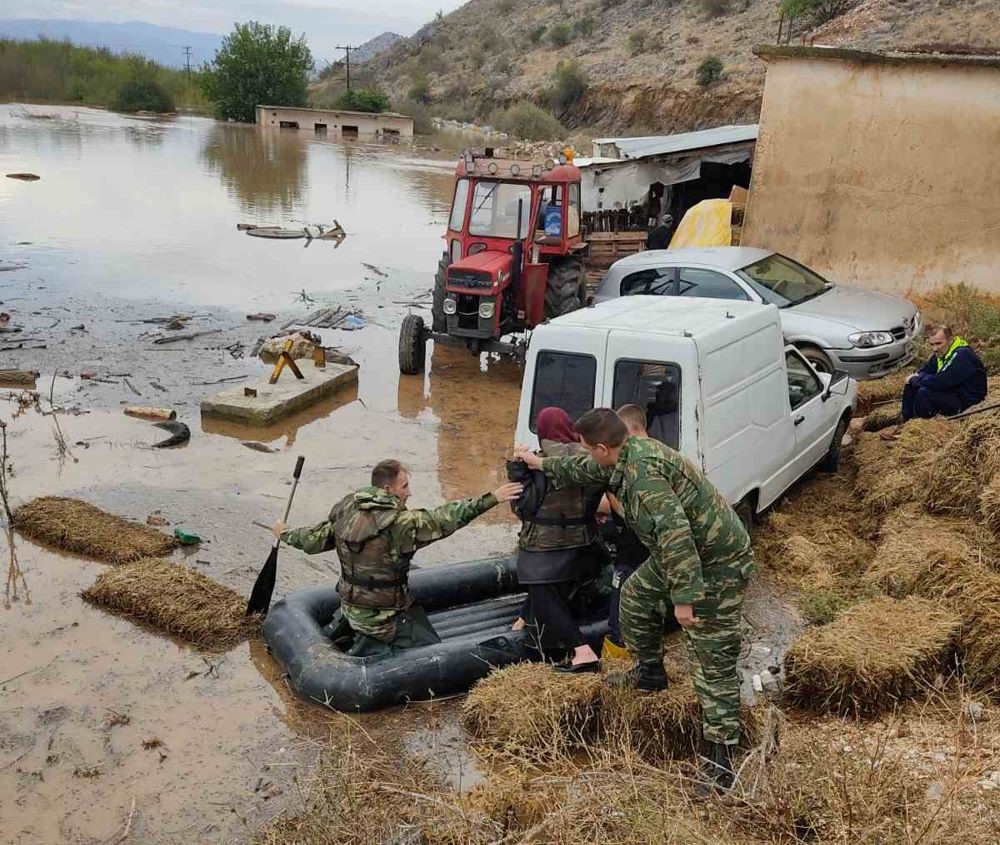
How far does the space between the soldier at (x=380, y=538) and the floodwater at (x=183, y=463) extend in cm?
55

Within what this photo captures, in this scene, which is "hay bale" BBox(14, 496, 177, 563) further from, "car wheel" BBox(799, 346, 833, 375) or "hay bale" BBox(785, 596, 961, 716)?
"car wheel" BBox(799, 346, 833, 375)

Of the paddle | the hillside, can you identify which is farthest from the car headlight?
the hillside

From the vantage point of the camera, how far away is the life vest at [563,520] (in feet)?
17.6

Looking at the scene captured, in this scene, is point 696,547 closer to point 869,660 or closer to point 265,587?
point 869,660

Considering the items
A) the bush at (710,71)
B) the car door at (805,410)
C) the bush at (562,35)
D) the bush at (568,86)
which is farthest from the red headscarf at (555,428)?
the bush at (562,35)

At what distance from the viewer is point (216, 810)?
4.58 m

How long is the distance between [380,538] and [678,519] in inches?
70.3

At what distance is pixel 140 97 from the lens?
2756 inches

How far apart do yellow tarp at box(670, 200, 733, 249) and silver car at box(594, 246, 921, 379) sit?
141 inches

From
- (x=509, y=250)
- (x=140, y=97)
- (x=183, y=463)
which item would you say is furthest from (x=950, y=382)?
(x=140, y=97)

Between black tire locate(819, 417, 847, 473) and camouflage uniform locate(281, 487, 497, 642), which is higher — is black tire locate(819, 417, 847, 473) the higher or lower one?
the lower one

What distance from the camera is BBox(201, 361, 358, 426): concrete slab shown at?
10.4 metres

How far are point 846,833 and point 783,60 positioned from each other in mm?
12490

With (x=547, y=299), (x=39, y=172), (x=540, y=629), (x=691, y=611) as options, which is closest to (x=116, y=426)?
(x=547, y=299)
